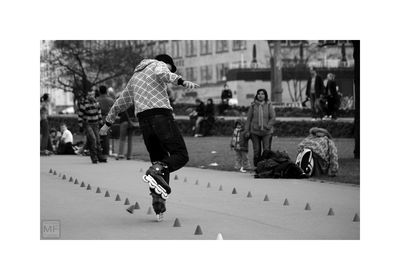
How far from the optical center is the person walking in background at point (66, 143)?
21562 millimetres

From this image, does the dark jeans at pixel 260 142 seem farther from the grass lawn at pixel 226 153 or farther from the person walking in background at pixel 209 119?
the person walking in background at pixel 209 119

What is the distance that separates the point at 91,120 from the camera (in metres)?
20.7

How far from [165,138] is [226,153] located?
452 inches

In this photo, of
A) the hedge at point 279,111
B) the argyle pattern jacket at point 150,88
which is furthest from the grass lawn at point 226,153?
the argyle pattern jacket at point 150,88

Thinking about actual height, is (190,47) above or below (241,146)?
above

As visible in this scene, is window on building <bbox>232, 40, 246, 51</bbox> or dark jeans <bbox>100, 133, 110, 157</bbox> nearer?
window on building <bbox>232, 40, 246, 51</bbox>

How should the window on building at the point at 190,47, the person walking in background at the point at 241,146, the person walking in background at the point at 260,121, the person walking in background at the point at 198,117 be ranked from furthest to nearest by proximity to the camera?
the person walking in background at the point at 198,117
the person walking in background at the point at 241,146
the person walking in background at the point at 260,121
the window on building at the point at 190,47

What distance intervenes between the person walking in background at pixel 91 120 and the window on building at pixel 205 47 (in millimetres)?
5540

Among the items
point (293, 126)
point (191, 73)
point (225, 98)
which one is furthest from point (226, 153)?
point (191, 73)

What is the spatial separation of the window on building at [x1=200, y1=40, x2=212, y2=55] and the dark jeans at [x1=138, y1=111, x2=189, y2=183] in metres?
1.90

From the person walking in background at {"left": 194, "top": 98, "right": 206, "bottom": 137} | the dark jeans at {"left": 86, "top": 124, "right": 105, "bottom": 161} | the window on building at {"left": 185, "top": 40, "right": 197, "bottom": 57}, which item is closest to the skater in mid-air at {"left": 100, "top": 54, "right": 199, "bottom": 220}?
the window on building at {"left": 185, "top": 40, "right": 197, "bottom": 57}

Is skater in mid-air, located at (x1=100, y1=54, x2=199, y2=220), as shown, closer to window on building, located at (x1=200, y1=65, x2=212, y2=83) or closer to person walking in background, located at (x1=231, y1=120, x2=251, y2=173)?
window on building, located at (x1=200, y1=65, x2=212, y2=83)

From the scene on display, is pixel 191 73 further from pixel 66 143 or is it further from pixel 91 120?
pixel 66 143

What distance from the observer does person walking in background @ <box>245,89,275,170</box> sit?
1814cm
